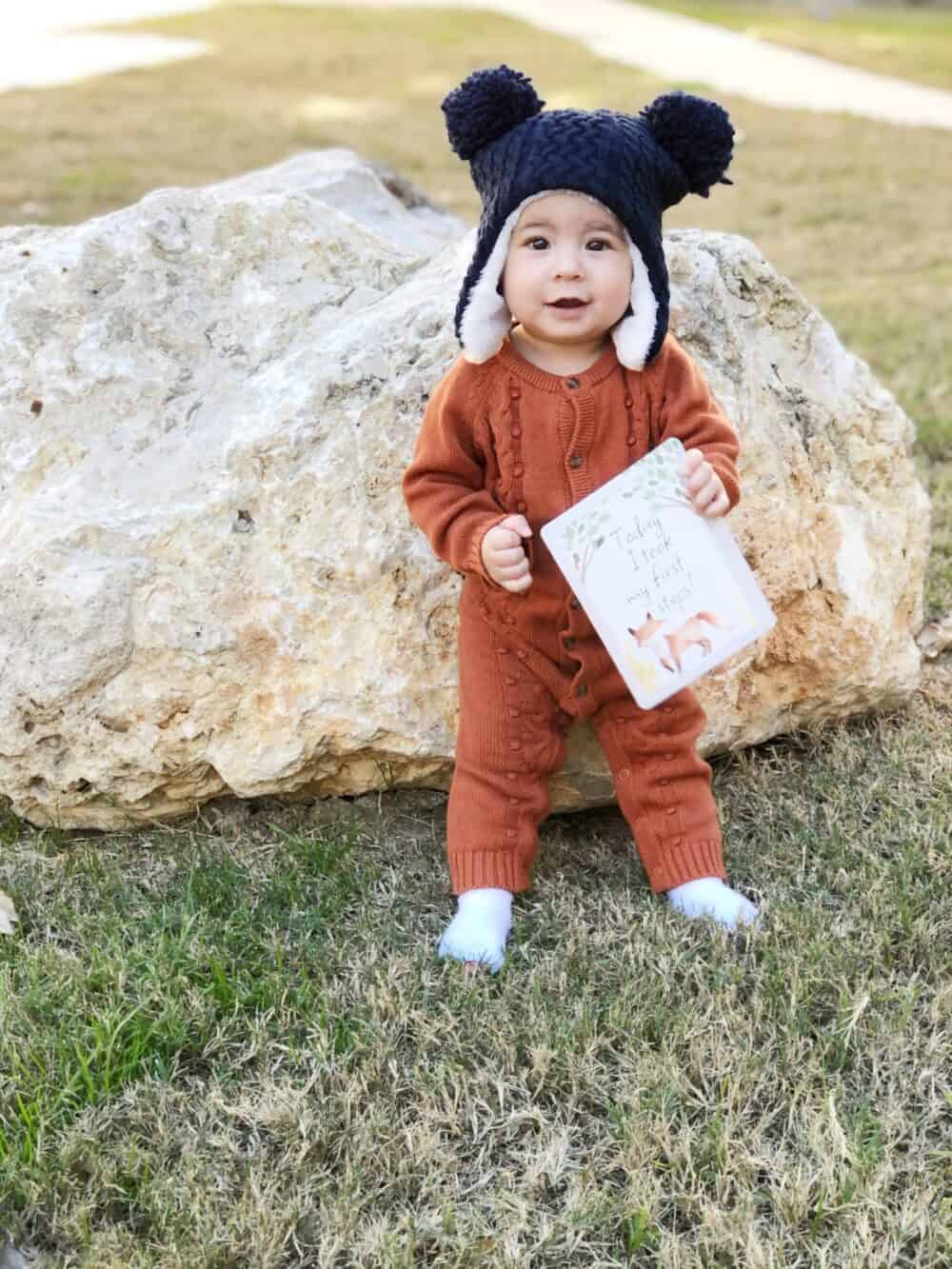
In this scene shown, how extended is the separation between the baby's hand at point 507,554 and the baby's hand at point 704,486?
273 mm

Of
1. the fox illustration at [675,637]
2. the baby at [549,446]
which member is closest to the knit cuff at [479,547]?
the baby at [549,446]

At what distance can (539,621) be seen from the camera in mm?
2393

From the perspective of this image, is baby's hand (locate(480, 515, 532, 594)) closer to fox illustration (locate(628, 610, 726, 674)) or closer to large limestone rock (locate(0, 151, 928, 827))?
fox illustration (locate(628, 610, 726, 674))

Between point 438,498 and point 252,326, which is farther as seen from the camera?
point 252,326

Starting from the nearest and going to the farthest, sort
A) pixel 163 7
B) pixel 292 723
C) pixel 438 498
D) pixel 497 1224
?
pixel 497 1224, pixel 438 498, pixel 292 723, pixel 163 7

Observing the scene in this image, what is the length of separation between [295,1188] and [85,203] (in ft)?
23.0

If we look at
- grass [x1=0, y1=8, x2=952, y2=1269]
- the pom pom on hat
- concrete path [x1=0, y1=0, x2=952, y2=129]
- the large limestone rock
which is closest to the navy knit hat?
the pom pom on hat

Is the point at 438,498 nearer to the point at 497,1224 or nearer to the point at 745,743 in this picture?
the point at 745,743

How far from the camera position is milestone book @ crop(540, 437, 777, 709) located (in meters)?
2.23

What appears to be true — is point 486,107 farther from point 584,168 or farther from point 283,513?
point 283,513

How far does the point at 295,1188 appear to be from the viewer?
73.0 inches

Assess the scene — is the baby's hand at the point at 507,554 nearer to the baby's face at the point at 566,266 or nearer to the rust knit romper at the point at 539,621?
the rust knit romper at the point at 539,621

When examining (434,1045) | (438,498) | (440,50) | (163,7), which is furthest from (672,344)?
(163,7)

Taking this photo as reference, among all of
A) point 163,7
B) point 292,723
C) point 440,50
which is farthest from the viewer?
point 163,7
